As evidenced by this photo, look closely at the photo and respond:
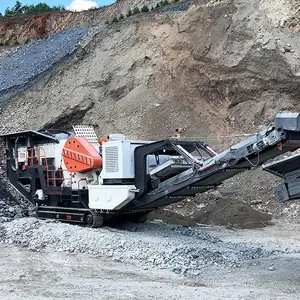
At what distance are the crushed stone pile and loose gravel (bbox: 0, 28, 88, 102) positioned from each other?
38.0ft

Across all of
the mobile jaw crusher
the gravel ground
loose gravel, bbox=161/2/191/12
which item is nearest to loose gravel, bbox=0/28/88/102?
loose gravel, bbox=161/2/191/12

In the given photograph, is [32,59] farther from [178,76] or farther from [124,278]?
[124,278]

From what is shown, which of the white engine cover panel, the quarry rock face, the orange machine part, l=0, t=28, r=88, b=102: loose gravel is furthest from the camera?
l=0, t=28, r=88, b=102: loose gravel

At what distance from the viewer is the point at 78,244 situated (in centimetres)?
1011

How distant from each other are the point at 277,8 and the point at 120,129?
23.9 ft

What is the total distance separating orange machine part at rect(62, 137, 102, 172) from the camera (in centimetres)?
1152

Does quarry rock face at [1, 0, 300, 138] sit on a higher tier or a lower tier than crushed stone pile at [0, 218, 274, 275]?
higher

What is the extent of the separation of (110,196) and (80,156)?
3.85 ft

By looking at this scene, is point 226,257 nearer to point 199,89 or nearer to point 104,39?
point 199,89

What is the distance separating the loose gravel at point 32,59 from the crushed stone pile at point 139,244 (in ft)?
38.0

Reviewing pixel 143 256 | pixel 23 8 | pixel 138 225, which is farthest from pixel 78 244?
pixel 23 8

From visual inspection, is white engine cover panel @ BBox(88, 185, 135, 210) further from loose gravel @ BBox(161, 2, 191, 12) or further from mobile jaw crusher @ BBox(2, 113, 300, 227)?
loose gravel @ BBox(161, 2, 191, 12)

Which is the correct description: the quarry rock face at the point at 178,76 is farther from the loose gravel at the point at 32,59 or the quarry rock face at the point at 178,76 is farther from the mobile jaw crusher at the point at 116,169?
the mobile jaw crusher at the point at 116,169

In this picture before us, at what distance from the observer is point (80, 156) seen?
11.7 metres
